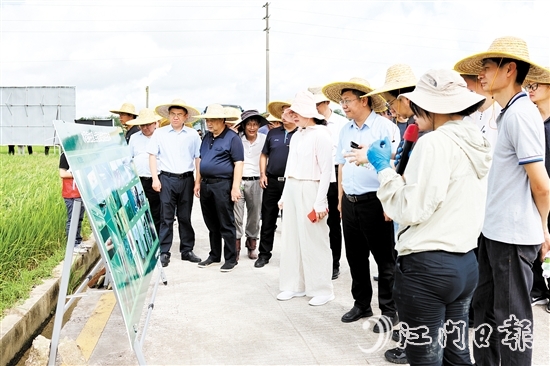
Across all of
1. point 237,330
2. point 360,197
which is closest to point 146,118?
point 237,330

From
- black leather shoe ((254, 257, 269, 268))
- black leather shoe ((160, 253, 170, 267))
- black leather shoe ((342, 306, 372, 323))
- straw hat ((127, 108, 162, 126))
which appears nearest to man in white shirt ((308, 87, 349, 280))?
black leather shoe ((254, 257, 269, 268))

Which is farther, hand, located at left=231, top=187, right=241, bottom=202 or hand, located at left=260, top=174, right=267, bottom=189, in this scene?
hand, located at left=260, top=174, right=267, bottom=189

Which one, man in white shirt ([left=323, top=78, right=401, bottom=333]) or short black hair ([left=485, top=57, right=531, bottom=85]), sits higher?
short black hair ([left=485, top=57, right=531, bottom=85])

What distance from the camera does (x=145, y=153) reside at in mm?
6496

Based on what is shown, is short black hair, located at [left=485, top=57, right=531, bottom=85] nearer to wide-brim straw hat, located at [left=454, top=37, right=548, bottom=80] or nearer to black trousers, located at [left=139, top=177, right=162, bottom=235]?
wide-brim straw hat, located at [left=454, top=37, right=548, bottom=80]

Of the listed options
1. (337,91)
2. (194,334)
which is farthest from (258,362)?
(337,91)

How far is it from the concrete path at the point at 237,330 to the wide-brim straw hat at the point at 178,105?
2.19m

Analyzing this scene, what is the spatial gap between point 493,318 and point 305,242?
6.47 ft

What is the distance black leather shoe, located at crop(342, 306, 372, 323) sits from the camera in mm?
4000

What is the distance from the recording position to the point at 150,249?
14.1ft

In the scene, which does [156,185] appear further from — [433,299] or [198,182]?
[433,299]

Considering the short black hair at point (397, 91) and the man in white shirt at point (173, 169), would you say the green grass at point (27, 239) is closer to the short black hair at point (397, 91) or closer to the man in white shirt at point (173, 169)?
the man in white shirt at point (173, 169)

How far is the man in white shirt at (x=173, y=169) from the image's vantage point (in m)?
6.07

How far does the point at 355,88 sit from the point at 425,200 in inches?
75.7
